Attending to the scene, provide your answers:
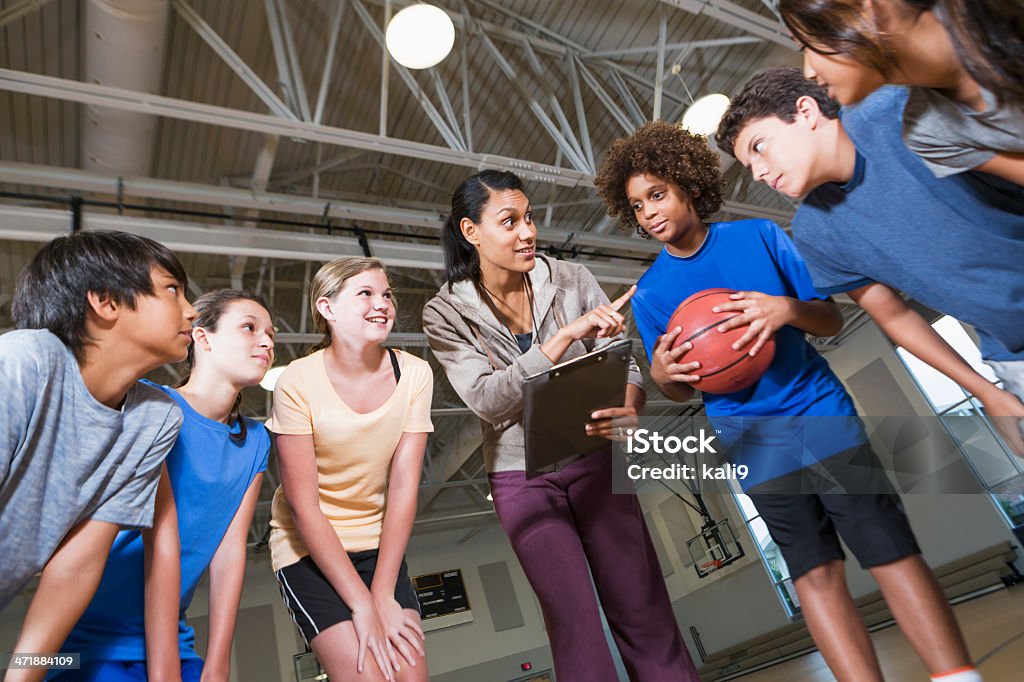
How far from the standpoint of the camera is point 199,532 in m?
1.83

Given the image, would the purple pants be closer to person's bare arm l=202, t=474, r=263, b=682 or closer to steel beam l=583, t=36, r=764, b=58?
person's bare arm l=202, t=474, r=263, b=682

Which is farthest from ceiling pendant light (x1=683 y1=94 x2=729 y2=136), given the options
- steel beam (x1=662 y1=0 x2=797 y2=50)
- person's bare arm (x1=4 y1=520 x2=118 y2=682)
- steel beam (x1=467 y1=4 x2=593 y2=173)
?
person's bare arm (x1=4 y1=520 x2=118 y2=682)

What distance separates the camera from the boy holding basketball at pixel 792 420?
5.02 feet

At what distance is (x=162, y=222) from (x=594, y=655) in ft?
16.5

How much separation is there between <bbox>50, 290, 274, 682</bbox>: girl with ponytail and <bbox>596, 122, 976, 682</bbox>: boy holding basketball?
1.30 meters

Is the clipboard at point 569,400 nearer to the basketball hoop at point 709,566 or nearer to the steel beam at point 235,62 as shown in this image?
the steel beam at point 235,62

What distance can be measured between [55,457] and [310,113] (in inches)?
219

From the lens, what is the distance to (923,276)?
4.92ft

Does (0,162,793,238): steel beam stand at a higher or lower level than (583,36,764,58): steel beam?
lower

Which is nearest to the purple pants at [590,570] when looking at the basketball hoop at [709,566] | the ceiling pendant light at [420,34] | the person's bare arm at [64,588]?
the person's bare arm at [64,588]

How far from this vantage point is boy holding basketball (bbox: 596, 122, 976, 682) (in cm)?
153

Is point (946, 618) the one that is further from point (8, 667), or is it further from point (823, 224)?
point (8, 667)

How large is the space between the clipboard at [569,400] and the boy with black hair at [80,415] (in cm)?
92

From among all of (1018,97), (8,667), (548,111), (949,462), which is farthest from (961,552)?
(8,667)
